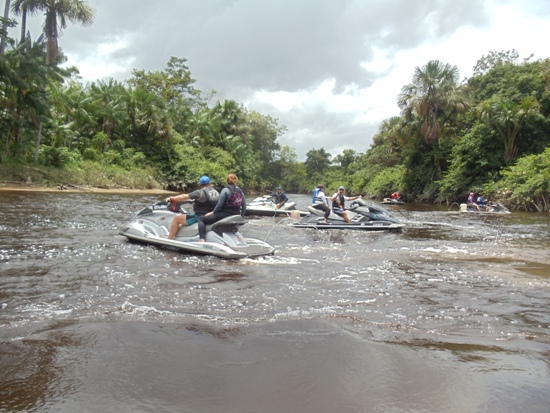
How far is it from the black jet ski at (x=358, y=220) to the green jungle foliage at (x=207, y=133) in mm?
15220

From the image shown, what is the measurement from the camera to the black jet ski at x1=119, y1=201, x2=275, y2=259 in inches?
313

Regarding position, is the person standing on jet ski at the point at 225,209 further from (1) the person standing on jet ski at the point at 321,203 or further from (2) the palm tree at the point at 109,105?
(2) the palm tree at the point at 109,105

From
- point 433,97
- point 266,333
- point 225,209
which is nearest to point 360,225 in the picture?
point 225,209

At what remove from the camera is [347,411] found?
2607mm

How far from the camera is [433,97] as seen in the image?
35.1 m

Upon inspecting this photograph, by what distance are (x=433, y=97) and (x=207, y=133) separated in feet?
79.4

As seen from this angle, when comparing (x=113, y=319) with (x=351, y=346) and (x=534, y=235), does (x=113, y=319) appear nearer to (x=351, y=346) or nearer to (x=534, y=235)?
(x=351, y=346)

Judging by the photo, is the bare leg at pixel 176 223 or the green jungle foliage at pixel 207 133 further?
the green jungle foliage at pixel 207 133

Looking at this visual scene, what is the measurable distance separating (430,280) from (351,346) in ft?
10.9

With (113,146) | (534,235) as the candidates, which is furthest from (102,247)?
(113,146)

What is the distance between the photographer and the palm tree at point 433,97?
114 ft

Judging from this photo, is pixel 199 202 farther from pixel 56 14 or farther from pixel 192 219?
pixel 56 14

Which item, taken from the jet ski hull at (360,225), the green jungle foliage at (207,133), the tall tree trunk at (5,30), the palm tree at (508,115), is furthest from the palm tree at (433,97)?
the tall tree trunk at (5,30)

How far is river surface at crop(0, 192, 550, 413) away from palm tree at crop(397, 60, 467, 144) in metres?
29.6
